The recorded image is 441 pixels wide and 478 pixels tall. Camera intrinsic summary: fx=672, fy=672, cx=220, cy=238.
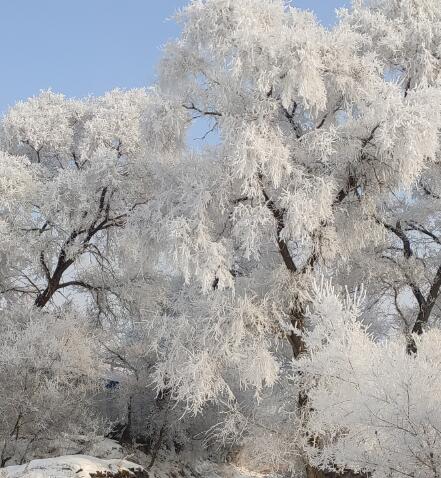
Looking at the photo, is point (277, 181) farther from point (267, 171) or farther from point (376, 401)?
point (376, 401)

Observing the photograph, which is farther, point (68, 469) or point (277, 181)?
point (277, 181)

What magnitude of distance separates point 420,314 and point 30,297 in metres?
11.5

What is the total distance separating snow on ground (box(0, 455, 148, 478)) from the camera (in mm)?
8954

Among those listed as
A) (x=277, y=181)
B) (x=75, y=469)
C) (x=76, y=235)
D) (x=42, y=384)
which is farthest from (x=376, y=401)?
(x=76, y=235)

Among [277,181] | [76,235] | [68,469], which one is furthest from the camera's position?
[76,235]

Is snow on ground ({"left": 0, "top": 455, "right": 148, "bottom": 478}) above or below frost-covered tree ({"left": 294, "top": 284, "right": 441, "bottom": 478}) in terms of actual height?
below

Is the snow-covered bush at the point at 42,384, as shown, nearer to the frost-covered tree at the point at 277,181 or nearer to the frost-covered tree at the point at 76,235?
the frost-covered tree at the point at 76,235

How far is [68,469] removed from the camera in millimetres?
9680

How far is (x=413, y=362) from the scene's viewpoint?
7.04 meters

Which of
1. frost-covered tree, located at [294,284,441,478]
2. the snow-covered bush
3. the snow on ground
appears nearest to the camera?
frost-covered tree, located at [294,284,441,478]

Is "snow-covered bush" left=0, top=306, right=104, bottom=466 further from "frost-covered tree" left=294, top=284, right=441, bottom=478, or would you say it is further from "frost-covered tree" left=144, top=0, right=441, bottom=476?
"frost-covered tree" left=294, top=284, right=441, bottom=478

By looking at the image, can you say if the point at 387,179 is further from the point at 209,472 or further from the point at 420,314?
the point at 209,472

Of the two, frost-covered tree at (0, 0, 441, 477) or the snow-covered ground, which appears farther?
frost-covered tree at (0, 0, 441, 477)

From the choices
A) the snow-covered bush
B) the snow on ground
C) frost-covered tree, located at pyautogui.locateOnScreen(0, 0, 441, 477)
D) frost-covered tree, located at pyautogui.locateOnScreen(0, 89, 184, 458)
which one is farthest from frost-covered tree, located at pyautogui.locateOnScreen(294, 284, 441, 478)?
the snow-covered bush
